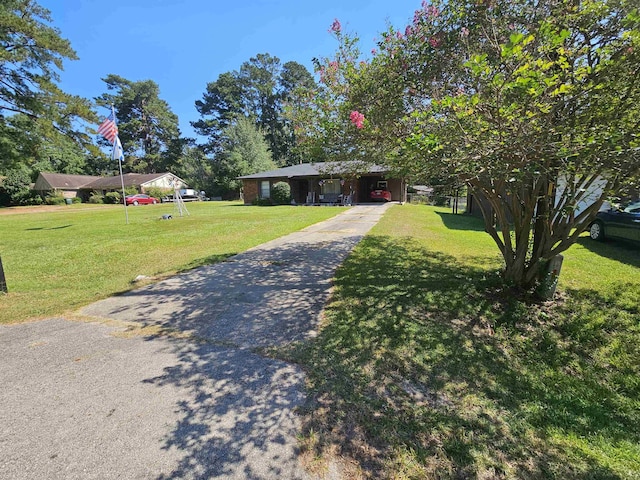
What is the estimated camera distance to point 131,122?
50.4 m

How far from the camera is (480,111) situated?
8.80ft

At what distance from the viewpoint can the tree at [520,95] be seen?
7.82ft

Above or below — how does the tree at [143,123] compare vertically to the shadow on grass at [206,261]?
above

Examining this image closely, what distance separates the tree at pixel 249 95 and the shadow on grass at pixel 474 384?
52.1 metres

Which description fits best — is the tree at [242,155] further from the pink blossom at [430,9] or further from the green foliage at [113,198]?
the pink blossom at [430,9]

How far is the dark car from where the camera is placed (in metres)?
7.16

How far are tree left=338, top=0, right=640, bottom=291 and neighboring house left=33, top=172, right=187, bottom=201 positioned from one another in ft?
127

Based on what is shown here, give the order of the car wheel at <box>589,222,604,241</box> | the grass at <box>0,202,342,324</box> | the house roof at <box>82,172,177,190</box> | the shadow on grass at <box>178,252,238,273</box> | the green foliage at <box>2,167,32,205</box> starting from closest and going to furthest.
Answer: the grass at <box>0,202,342,324</box> → the shadow on grass at <box>178,252,238,273</box> → the car wheel at <box>589,222,604,241</box> → the green foliage at <box>2,167,32,205</box> → the house roof at <box>82,172,177,190</box>

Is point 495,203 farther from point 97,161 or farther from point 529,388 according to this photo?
point 97,161

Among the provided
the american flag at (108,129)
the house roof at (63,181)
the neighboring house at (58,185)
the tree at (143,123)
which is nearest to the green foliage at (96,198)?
the neighboring house at (58,185)

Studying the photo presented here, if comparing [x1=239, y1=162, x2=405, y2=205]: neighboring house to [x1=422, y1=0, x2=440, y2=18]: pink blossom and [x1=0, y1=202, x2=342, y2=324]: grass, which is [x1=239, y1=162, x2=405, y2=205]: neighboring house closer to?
[x1=0, y1=202, x2=342, y2=324]: grass

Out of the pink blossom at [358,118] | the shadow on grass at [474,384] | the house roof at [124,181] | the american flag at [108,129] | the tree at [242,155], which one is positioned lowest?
the shadow on grass at [474,384]

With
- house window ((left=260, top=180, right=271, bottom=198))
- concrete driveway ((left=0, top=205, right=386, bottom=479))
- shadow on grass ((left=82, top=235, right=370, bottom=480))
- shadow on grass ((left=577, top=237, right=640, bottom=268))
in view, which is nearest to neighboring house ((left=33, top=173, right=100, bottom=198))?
house window ((left=260, top=180, right=271, bottom=198))

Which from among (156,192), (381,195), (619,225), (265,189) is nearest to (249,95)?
(156,192)
